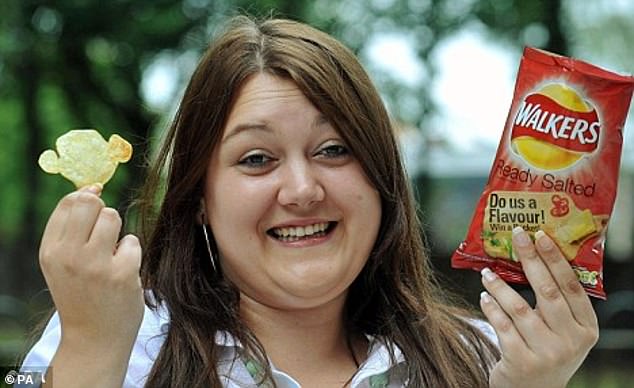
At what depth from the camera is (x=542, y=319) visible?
1.93 metres

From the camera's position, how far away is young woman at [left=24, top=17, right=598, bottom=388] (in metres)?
1.93

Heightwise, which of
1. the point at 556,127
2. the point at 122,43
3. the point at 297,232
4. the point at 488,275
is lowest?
the point at 488,275

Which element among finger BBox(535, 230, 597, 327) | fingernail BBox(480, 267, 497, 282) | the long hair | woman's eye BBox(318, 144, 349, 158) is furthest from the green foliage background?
finger BBox(535, 230, 597, 327)

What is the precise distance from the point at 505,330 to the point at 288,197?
492 millimetres

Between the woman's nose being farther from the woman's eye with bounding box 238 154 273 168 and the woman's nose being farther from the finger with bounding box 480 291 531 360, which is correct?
the finger with bounding box 480 291 531 360

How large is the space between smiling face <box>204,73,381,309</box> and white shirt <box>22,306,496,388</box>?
0.54 ft

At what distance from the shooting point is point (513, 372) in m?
1.95

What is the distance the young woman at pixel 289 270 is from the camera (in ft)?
6.32

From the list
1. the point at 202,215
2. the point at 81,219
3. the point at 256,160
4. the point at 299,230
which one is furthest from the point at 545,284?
the point at 81,219

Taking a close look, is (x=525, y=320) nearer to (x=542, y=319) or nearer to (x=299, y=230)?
(x=542, y=319)

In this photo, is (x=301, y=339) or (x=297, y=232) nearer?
(x=297, y=232)

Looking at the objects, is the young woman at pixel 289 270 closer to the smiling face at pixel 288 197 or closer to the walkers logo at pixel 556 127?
the smiling face at pixel 288 197

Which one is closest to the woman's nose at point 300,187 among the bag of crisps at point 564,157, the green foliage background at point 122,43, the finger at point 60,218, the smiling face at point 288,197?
the smiling face at point 288,197

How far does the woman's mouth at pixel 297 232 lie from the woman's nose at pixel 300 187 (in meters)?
0.06
